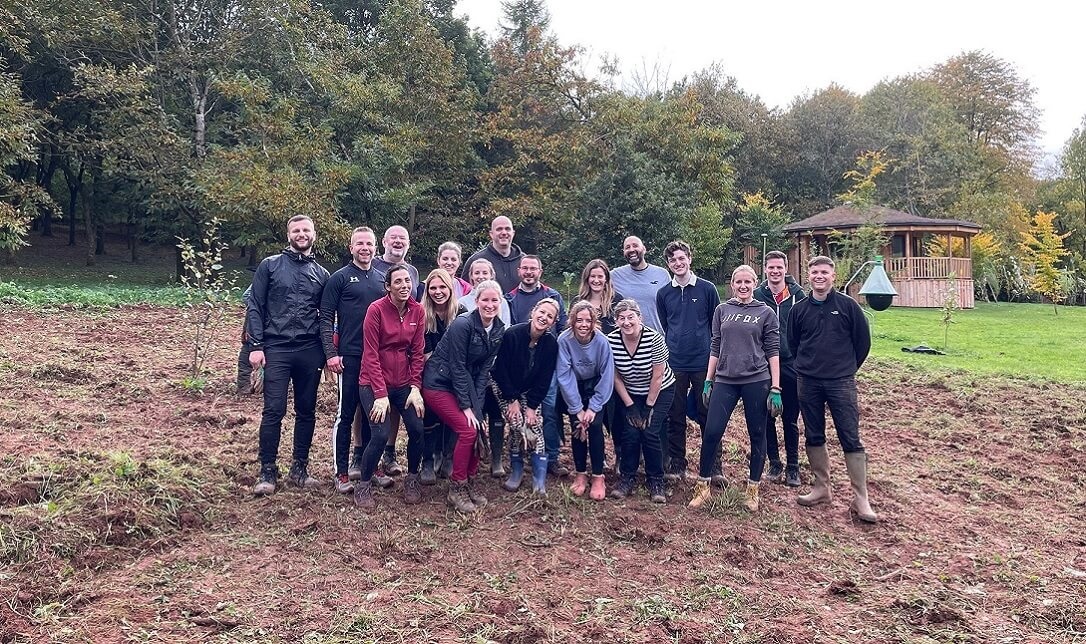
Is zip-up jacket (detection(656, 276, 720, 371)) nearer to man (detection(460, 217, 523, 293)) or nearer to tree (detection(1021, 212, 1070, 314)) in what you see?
man (detection(460, 217, 523, 293))

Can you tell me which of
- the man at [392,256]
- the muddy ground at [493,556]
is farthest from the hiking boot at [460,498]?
the man at [392,256]

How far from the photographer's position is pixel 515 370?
185 inches

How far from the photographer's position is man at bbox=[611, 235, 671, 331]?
528 centimetres

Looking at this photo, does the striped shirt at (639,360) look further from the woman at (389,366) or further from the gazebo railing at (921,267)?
the gazebo railing at (921,267)

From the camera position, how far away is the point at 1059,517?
4.85 meters

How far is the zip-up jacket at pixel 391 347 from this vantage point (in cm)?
435

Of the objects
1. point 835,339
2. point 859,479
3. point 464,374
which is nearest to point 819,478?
point 859,479

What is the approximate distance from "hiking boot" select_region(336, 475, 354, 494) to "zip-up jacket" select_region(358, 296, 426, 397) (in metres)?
0.64

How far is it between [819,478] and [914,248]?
82.4 ft

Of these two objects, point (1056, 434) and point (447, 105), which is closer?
point (1056, 434)

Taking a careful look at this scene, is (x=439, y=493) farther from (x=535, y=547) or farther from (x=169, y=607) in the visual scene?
(x=169, y=607)

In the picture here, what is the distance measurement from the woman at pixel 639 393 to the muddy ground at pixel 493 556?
0.22m

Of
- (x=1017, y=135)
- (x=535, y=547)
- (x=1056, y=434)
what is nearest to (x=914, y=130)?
(x=1017, y=135)

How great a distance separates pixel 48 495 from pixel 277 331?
1.50m
